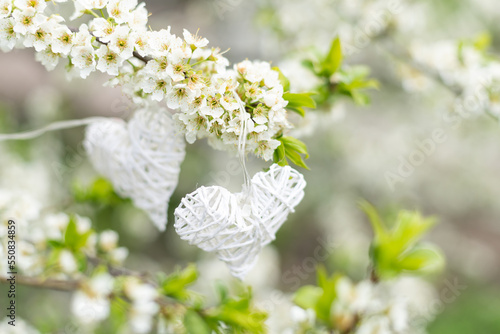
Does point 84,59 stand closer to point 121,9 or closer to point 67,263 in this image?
point 121,9

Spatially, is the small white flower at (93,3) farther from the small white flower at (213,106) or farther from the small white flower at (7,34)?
the small white flower at (213,106)

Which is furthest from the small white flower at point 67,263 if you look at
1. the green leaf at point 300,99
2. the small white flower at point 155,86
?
the green leaf at point 300,99

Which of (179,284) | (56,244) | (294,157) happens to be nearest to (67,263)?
(56,244)

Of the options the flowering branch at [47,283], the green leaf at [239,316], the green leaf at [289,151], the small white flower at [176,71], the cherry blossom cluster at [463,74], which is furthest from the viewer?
the cherry blossom cluster at [463,74]

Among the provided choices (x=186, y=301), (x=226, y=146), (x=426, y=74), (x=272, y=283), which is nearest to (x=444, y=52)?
(x=426, y=74)

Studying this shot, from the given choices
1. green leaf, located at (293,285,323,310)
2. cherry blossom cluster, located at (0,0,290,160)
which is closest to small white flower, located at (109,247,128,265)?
green leaf, located at (293,285,323,310)

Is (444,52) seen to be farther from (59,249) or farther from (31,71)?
(31,71)

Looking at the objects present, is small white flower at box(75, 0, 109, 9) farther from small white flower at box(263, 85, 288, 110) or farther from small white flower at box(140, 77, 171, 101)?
small white flower at box(263, 85, 288, 110)
